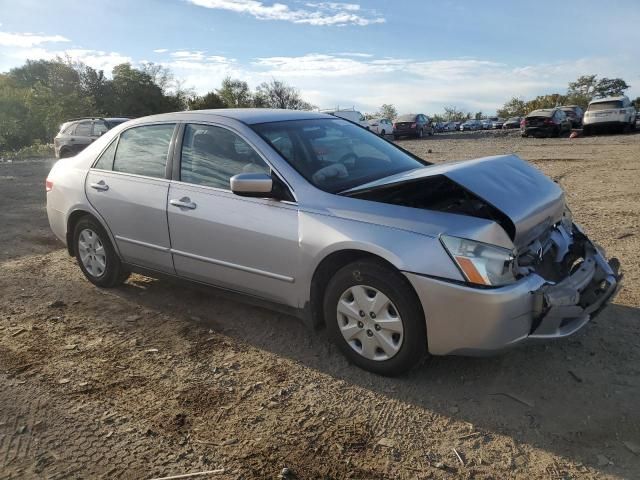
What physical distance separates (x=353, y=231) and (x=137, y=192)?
2112mm

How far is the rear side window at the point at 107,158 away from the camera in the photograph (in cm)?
463

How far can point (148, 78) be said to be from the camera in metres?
54.2

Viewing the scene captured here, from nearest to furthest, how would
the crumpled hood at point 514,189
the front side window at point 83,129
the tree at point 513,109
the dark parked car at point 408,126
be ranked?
the crumpled hood at point 514,189
the front side window at point 83,129
the dark parked car at point 408,126
the tree at point 513,109

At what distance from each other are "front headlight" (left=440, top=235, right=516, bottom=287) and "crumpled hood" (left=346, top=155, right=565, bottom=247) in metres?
0.24

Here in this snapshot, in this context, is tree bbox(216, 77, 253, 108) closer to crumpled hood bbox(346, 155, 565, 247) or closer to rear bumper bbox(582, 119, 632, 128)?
rear bumper bbox(582, 119, 632, 128)

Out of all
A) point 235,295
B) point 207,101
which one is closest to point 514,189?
point 235,295

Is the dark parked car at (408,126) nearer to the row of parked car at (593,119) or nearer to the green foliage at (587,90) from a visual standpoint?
the row of parked car at (593,119)

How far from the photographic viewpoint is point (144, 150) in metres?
4.38

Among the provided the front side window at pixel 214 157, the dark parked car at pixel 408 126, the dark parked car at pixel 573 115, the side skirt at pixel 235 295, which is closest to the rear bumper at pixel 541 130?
the dark parked car at pixel 573 115

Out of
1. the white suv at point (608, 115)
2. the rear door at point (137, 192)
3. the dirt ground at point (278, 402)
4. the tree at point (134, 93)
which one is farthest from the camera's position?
the tree at point (134, 93)

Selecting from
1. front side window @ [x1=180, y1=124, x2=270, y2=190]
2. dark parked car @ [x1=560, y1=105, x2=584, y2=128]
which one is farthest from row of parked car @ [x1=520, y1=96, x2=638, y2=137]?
front side window @ [x1=180, y1=124, x2=270, y2=190]

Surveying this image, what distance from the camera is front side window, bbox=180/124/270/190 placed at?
369 centimetres

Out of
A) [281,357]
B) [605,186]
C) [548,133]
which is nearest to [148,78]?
[548,133]

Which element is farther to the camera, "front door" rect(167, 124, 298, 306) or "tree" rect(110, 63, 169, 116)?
"tree" rect(110, 63, 169, 116)
